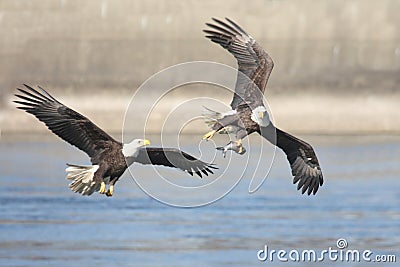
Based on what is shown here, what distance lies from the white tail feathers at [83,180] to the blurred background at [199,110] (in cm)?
299

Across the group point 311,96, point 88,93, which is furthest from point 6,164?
point 311,96

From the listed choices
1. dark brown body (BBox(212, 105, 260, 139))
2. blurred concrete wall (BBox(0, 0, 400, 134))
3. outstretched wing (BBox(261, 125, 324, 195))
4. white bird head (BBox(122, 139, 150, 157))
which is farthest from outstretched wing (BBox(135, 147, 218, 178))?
blurred concrete wall (BBox(0, 0, 400, 134))

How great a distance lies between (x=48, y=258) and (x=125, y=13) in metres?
13.7

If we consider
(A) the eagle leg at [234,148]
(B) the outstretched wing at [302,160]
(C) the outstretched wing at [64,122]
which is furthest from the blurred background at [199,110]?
(C) the outstretched wing at [64,122]

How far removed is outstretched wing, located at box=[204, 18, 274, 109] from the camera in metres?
16.0

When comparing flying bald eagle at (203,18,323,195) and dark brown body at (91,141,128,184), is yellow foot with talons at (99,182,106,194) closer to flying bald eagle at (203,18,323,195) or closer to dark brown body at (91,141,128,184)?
dark brown body at (91,141,128,184)

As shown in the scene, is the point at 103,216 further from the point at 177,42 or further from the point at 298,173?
the point at 177,42

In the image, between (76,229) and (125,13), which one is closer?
(76,229)

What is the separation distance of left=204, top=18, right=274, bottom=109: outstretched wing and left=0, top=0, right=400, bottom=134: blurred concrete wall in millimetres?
11944

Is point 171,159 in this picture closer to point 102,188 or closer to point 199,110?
point 102,188

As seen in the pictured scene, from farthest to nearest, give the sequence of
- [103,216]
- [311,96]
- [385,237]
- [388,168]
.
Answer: [311,96] → [388,168] → [103,216] → [385,237]

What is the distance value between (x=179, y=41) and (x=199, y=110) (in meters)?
9.38

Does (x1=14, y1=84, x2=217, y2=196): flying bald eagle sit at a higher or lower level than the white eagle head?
lower

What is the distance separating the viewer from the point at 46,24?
98.3 feet
